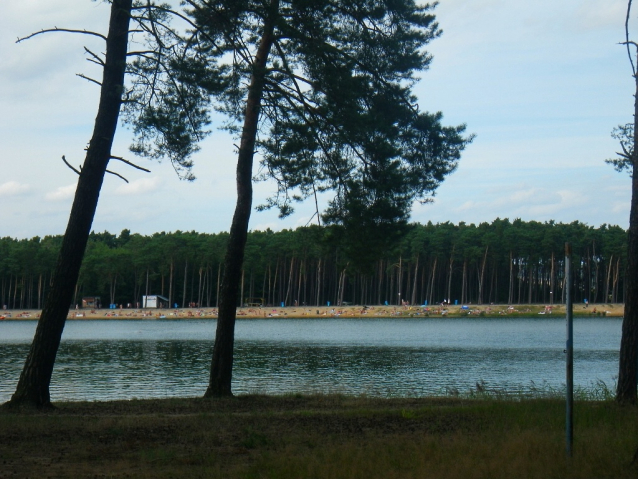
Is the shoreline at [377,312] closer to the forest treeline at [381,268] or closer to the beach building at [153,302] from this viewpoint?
the forest treeline at [381,268]

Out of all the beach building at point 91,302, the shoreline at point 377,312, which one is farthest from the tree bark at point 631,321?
the beach building at point 91,302

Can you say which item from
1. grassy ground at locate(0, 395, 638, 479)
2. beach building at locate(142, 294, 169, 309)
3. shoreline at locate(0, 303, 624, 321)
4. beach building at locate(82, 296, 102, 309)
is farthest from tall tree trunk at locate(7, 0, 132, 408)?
beach building at locate(82, 296, 102, 309)

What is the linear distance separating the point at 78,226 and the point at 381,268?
81509 mm

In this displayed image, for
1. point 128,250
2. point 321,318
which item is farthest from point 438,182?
point 128,250

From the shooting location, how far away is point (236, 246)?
13.9 meters

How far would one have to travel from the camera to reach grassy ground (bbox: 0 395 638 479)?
6.49 metres

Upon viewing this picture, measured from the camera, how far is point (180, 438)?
27.6 feet

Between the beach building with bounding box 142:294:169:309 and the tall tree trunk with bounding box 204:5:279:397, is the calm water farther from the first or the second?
the beach building with bounding box 142:294:169:309

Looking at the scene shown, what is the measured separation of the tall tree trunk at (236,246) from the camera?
13742 millimetres

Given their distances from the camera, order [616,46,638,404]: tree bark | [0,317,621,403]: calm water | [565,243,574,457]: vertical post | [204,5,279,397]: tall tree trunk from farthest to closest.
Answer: [0,317,621,403]: calm water, [204,5,279,397]: tall tree trunk, [616,46,638,404]: tree bark, [565,243,574,457]: vertical post

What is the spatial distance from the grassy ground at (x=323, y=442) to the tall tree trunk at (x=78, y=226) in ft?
2.25

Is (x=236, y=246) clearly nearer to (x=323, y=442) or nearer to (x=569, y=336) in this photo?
(x=323, y=442)

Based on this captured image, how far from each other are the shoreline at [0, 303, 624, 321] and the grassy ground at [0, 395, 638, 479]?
269ft

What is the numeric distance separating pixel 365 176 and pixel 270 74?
271 cm
